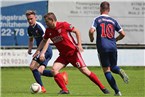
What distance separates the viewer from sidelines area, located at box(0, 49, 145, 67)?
27.0 m

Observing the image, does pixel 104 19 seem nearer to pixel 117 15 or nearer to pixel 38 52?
pixel 38 52

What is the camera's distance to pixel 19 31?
2841cm

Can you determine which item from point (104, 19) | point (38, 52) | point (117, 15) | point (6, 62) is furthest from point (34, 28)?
point (117, 15)

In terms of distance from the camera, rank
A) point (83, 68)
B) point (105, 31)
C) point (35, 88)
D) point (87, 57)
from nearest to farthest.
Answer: point (105, 31) < point (83, 68) < point (35, 88) < point (87, 57)

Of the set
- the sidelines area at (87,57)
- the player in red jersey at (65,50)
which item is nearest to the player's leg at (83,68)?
the player in red jersey at (65,50)

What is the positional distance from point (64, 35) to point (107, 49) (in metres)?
1.02

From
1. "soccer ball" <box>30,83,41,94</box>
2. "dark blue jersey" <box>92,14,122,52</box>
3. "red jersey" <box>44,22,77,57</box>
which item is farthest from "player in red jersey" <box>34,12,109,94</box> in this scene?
"soccer ball" <box>30,83,41,94</box>

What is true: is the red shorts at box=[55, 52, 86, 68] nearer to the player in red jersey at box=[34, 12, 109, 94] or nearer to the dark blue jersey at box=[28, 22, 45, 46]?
the player in red jersey at box=[34, 12, 109, 94]

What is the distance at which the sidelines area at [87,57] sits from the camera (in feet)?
88.7

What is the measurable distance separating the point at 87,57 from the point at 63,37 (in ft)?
47.7

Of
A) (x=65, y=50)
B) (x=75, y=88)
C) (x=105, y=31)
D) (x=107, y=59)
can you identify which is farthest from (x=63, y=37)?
(x=75, y=88)

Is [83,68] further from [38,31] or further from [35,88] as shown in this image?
[38,31]

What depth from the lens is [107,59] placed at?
1296cm

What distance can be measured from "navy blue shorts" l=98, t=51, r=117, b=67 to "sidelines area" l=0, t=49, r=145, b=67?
14070 mm
